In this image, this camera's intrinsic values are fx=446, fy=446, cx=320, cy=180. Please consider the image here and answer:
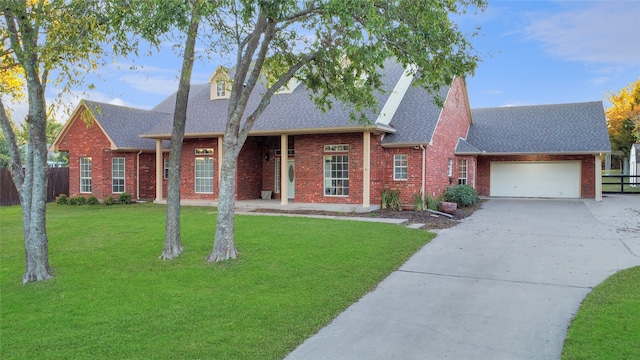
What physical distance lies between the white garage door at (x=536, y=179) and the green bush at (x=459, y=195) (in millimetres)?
6168

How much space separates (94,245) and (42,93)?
4.27 metres

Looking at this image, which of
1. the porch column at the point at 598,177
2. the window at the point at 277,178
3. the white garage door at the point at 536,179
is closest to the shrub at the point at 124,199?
the window at the point at 277,178

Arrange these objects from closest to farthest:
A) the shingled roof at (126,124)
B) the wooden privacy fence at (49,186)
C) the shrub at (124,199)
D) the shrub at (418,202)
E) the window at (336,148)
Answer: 1. the shrub at (418,202)
2. the window at (336,148)
3. the shrub at (124,199)
4. the shingled roof at (126,124)
5. the wooden privacy fence at (49,186)

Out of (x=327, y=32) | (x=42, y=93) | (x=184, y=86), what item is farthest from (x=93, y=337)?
(x=327, y=32)

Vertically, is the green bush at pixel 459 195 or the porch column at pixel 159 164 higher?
the porch column at pixel 159 164

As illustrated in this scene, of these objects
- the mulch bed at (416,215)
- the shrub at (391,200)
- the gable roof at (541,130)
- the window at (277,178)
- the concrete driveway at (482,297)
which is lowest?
the concrete driveway at (482,297)

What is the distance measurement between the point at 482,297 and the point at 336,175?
36.6 feet

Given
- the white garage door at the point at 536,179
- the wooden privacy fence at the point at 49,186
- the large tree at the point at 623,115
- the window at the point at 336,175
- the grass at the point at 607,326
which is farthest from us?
the large tree at the point at 623,115

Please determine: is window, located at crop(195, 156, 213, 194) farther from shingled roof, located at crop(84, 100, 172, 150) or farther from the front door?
shingled roof, located at crop(84, 100, 172, 150)

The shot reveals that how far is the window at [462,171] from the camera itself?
2141 cm

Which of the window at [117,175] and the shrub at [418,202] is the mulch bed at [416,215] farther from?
the window at [117,175]

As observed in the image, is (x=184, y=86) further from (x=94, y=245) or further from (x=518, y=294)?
(x=518, y=294)

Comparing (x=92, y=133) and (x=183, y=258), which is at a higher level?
(x=92, y=133)

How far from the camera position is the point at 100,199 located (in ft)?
73.3
